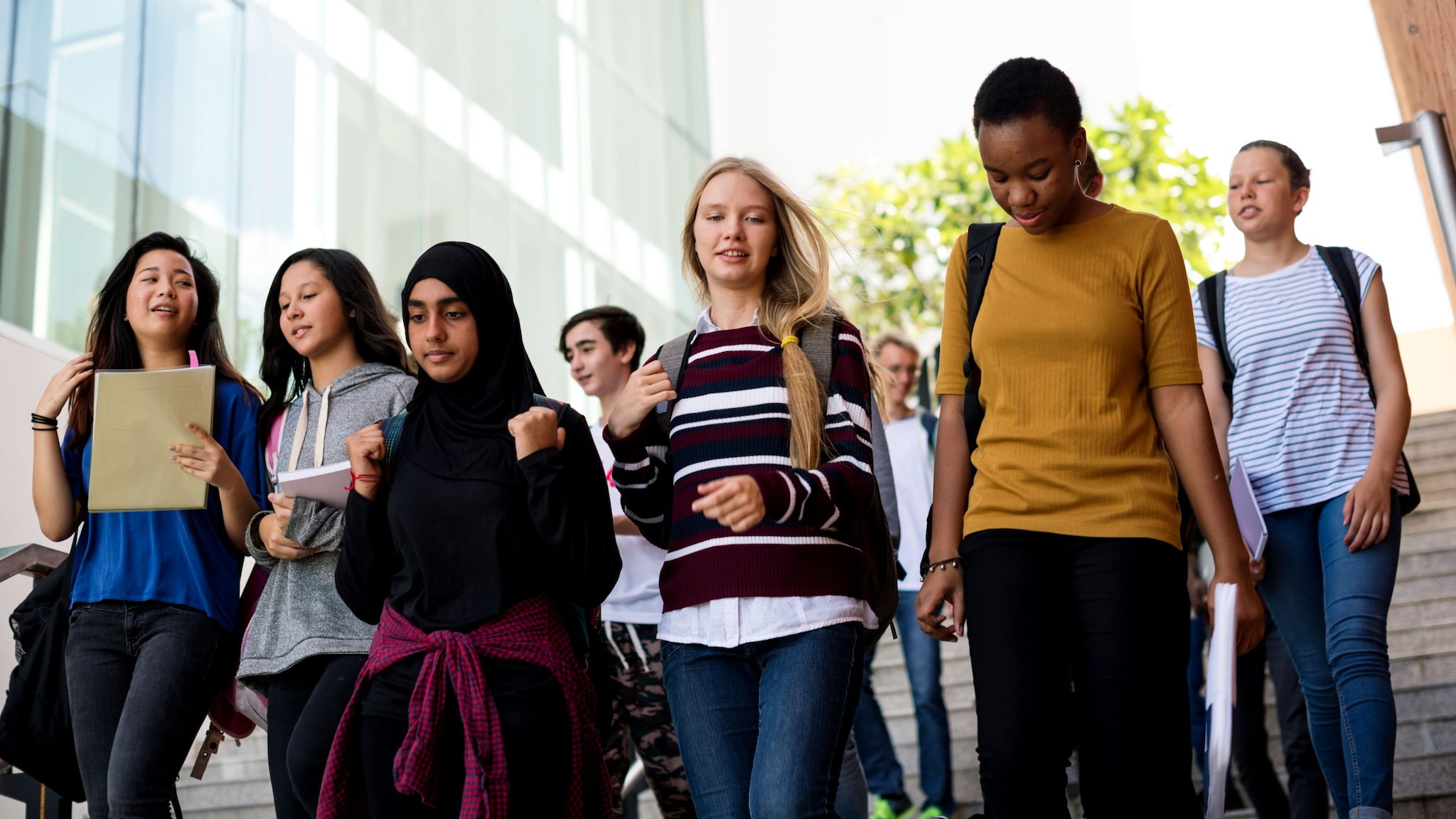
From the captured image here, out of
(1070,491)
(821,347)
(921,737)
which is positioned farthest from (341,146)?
(1070,491)

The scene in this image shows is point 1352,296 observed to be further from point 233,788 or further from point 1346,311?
point 233,788

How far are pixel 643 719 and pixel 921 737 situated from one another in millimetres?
1873

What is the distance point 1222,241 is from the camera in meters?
12.6

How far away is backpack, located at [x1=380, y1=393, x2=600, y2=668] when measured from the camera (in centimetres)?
284

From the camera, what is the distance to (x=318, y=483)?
117 inches

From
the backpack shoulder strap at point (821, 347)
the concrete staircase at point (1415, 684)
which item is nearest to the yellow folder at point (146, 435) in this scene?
the backpack shoulder strap at point (821, 347)

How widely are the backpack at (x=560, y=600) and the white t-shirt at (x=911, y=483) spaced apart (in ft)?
9.96

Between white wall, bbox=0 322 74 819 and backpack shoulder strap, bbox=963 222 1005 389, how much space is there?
13.6 ft

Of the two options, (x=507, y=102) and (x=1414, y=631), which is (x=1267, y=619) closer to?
(x=1414, y=631)

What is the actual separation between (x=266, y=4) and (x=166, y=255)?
5.90 metres

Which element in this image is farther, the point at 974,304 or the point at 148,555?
the point at 148,555

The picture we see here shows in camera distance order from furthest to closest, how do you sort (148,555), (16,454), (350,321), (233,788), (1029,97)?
1. (233,788)
2. (16,454)
3. (350,321)
4. (148,555)
5. (1029,97)

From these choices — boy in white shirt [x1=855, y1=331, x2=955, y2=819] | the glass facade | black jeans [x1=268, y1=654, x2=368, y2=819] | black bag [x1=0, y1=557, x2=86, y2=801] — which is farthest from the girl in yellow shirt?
the glass facade

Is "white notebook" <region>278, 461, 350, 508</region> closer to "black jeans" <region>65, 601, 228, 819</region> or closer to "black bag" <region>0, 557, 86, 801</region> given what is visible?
"black jeans" <region>65, 601, 228, 819</region>
